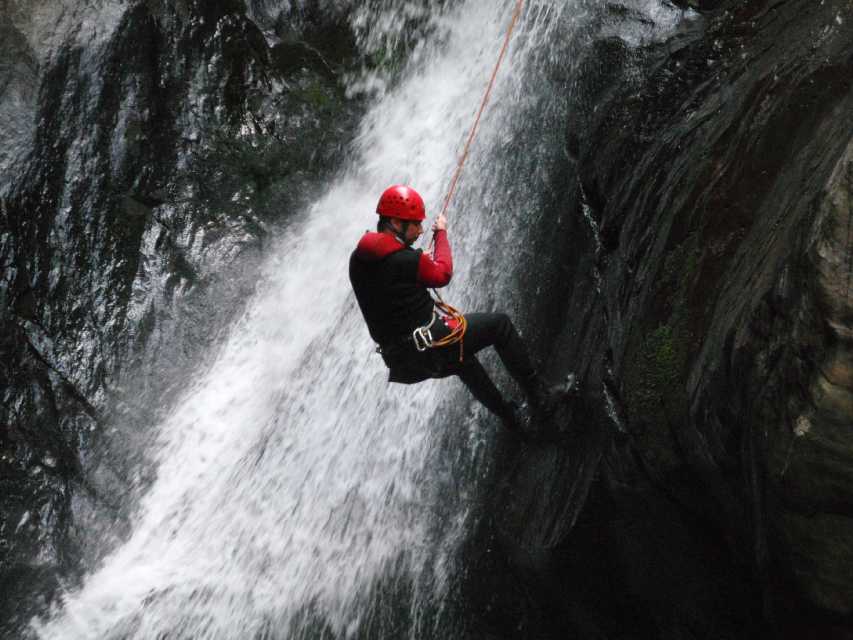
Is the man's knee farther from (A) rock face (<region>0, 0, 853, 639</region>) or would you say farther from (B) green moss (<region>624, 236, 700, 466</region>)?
(B) green moss (<region>624, 236, 700, 466</region>)

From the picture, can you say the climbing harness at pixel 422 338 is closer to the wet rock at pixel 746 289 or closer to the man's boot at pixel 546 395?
the man's boot at pixel 546 395

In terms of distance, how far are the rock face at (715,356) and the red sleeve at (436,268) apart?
1.18m

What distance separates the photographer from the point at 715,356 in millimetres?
3957

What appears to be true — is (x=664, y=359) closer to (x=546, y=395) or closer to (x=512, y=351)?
(x=512, y=351)

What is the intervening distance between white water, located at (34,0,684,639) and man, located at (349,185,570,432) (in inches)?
43.0

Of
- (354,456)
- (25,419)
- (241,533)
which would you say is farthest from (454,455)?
(25,419)

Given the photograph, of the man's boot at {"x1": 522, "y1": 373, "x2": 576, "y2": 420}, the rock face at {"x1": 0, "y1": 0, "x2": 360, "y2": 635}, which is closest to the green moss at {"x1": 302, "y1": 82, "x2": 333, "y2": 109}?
the rock face at {"x1": 0, "y1": 0, "x2": 360, "y2": 635}

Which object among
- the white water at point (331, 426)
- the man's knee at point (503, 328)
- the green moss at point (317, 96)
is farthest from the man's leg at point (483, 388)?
the green moss at point (317, 96)

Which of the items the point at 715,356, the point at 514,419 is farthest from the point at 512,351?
the point at 715,356

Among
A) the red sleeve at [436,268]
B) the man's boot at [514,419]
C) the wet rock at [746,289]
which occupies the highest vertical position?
the wet rock at [746,289]

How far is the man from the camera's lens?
506 cm

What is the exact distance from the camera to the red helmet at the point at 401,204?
199 inches

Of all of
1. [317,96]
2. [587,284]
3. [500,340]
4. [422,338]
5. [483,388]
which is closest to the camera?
[422,338]

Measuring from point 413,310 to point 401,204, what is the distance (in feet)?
2.26
